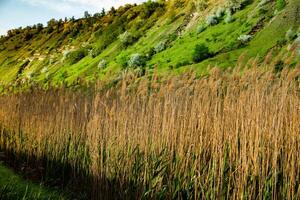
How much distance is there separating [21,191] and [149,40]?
31.5 meters

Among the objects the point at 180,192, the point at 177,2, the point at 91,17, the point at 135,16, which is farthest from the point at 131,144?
the point at 91,17

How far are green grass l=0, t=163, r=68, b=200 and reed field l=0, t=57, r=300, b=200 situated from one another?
358 millimetres

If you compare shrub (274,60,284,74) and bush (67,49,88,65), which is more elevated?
shrub (274,60,284,74)

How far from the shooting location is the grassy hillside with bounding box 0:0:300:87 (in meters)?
21.5

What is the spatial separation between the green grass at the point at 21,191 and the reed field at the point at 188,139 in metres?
0.36

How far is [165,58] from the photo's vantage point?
28156 millimetres

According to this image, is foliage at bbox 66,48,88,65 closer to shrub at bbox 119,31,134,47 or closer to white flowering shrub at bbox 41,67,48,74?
white flowering shrub at bbox 41,67,48,74

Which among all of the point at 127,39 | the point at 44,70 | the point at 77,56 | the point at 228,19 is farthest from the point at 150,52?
the point at 44,70

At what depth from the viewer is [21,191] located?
19.3 feet

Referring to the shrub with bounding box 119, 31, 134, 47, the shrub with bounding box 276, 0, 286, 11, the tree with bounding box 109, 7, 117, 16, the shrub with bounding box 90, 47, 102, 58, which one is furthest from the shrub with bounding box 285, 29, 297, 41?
the tree with bounding box 109, 7, 117, 16

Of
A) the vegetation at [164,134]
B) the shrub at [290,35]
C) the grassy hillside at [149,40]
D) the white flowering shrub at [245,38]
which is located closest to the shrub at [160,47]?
the grassy hillside at [149,40]

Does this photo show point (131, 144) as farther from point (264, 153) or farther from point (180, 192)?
point (264, 153)

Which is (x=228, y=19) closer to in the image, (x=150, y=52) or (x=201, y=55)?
(x=201, y=55)

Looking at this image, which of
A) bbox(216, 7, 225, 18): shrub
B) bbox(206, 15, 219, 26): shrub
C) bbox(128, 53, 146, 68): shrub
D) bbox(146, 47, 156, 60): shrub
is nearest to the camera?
bbox(206, 15, 219, 26): shrub
